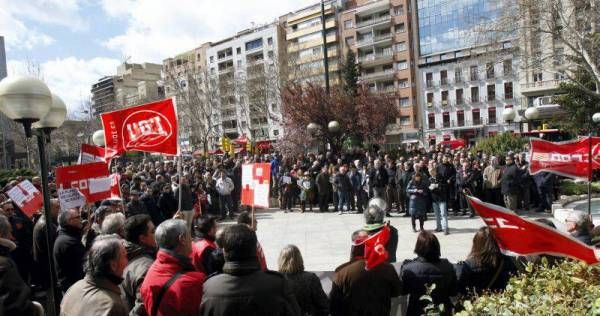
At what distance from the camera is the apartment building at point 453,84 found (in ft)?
196

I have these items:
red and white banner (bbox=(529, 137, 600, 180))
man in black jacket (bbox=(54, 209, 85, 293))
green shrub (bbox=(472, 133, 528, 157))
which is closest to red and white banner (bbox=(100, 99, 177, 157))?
man in black jacket (bbox=(54, 209, 85, 293))

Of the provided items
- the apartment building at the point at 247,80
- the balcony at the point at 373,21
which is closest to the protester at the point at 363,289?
the apartment building at the point at 247,80

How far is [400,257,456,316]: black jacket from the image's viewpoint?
4.27 m

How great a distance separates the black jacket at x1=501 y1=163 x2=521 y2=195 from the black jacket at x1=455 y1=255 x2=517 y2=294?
30.9ft

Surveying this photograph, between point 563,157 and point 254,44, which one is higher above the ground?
point 254,44

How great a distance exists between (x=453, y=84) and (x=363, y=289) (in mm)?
63328

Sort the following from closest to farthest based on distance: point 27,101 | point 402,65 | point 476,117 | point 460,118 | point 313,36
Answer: point 27,101 < point 476,117 < point 460,118 < point 402,65 < point 313,36

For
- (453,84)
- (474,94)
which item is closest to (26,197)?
(474,94)

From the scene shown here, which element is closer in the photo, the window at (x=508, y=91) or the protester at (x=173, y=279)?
the protester at (x=173, y=279)

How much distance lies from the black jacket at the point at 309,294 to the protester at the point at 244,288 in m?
0.95

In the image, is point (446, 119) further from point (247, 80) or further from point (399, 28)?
point (247, 80)

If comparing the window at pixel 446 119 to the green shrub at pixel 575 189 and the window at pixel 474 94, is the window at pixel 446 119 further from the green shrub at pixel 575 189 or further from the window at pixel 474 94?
the green shrub at pixel 575 189

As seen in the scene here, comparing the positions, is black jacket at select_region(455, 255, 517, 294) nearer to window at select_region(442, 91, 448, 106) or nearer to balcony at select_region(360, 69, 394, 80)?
window at select_region(442, 91, 448, 106)

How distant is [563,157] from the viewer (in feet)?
25.6
